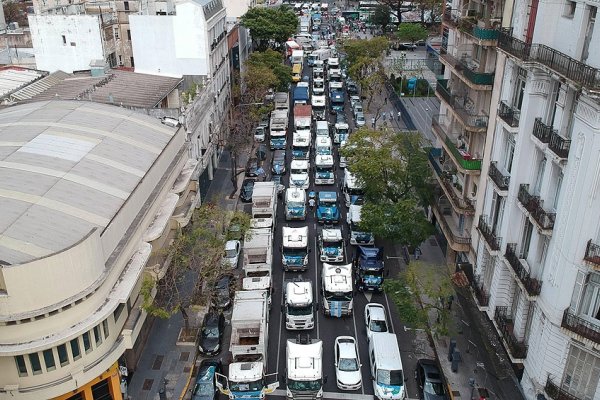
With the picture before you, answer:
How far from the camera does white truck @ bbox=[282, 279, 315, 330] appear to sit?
37.4m

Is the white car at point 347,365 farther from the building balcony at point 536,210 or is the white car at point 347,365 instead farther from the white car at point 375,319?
the building balcony at point 536,210

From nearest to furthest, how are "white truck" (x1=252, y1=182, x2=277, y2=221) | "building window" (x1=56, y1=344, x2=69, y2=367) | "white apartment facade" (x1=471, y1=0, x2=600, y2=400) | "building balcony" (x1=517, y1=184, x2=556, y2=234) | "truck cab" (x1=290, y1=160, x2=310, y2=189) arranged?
"white apartment facade" (x1=471, y1=0, x2=600, y2=400) < "building window" (x1=56, y1=344, x2=69, y2=367) < "building balcony" (x1=517, y1=184, x2=556, y2=234) < "white truck" (x1=252, y1=182, x2=277, y2=221) < "truck cab" (x1=290, y1=160, x2=310, y2=189)

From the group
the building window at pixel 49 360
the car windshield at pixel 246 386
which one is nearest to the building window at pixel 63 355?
the building window at pixel 49 360

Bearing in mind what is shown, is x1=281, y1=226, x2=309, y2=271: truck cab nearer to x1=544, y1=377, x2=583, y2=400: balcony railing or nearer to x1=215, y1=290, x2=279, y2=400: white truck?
x1=215, y1=290, x2=279, y2=400: white truck

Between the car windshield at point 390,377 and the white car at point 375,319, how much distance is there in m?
3.84

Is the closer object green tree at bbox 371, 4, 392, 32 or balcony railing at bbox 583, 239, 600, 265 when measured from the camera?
balcony railing at bbox 583, 239, 600, 265

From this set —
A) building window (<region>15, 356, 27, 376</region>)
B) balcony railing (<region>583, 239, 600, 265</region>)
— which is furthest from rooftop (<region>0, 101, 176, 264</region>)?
balcony railing (<region>583, 239, 600, 265</region>)

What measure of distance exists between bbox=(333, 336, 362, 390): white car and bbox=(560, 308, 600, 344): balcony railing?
11.9 m

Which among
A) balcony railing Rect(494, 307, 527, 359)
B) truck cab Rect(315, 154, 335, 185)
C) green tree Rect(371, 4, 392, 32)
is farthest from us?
green tree Rect(371, 4, 392, 32)

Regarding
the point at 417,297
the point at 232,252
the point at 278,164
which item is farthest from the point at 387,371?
the point at 278,164

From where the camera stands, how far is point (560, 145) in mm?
26875

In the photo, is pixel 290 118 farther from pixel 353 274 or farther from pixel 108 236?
pixel 108 236

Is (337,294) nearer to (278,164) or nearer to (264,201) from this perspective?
(264,201)

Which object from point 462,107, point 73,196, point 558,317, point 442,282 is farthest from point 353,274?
point 73,196
